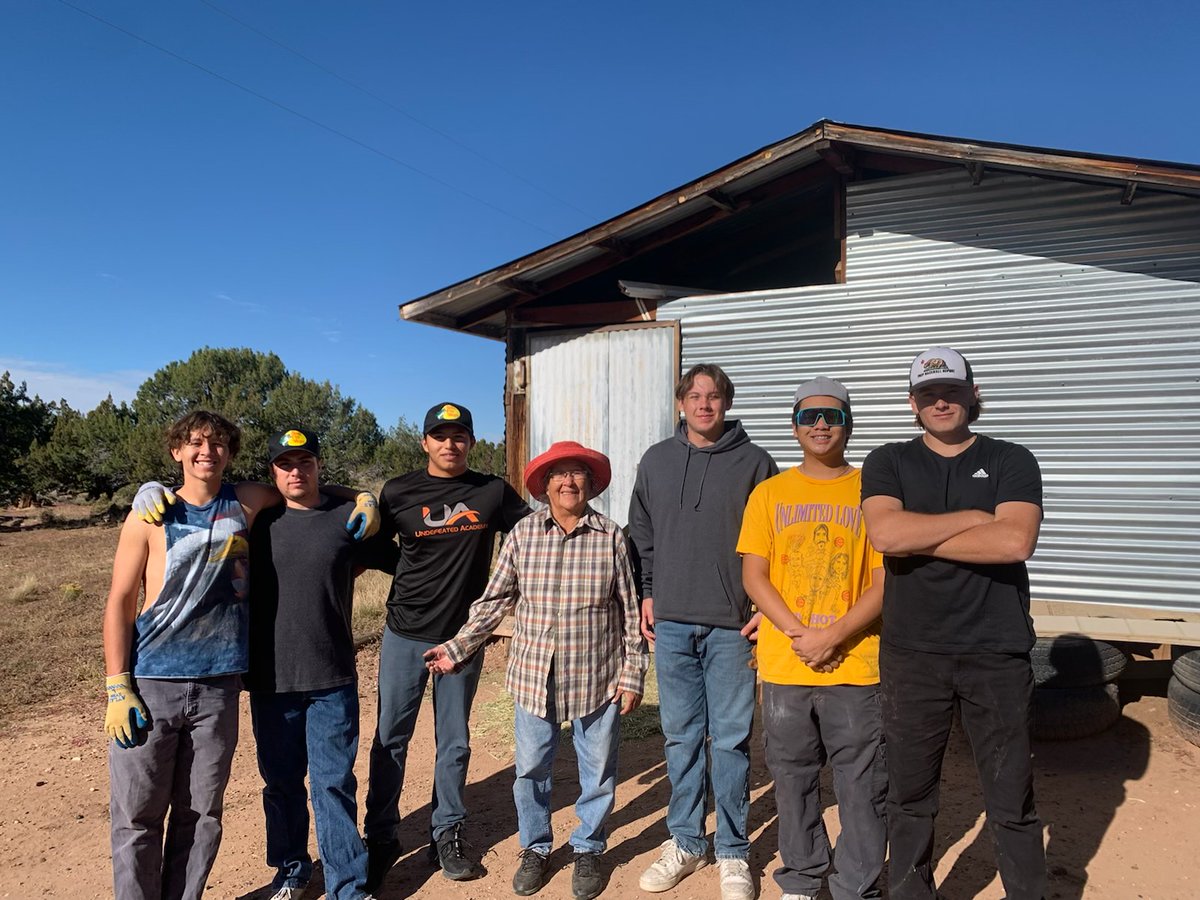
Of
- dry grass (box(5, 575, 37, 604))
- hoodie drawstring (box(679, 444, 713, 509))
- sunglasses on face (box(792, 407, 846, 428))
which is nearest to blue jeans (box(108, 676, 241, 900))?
hoodie drawstring (box(679, 444, 713, 509))

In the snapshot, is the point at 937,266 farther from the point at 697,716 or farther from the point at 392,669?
the point at 392,669

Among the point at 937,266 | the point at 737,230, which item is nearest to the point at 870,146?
the point at 937,266

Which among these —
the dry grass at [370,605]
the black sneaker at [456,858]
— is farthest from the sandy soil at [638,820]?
the dry grass at [370,605]

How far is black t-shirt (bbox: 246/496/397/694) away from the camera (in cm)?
304

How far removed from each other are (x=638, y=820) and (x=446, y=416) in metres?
2.37

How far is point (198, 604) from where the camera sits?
9.36 feet

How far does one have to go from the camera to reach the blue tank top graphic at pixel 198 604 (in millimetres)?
2801

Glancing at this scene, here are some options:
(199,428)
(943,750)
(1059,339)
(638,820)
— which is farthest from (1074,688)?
(199,428)

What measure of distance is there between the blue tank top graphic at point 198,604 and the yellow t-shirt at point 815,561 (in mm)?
1989

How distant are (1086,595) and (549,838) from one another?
180 inches

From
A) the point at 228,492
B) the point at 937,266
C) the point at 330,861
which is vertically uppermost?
the point at 937,266

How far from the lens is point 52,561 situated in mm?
14258

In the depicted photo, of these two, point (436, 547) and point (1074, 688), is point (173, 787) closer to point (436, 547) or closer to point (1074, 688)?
point (436, 547)

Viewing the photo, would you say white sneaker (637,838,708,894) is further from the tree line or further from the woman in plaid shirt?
the tree line
